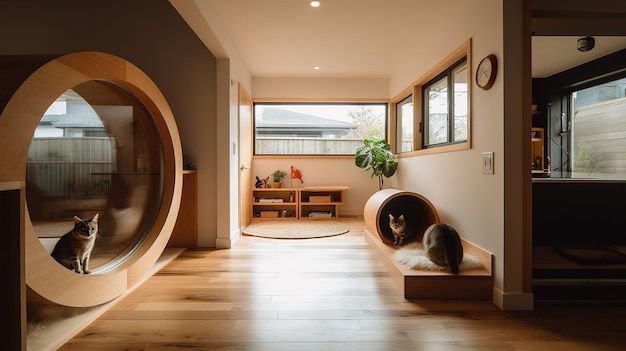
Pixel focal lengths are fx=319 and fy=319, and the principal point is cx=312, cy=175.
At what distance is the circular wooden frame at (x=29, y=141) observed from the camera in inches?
51.1

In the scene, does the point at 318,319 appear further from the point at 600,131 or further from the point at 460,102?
the point at 600,131

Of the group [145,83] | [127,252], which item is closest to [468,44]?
[145,83]

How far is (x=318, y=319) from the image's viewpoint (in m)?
1.80

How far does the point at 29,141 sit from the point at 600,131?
5.65 meters

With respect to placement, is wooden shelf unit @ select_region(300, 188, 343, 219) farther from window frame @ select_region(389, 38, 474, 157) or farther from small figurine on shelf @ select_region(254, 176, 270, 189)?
window frame @ select_region(389, 38, 474, 157)

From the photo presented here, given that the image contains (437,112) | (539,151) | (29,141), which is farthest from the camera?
(539,151)

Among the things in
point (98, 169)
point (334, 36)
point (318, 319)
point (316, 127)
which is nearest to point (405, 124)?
point (316, 127)

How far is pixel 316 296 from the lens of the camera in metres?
2.13

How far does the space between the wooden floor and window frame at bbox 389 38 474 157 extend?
1227mm

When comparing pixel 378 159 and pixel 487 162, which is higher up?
pixel 378 159

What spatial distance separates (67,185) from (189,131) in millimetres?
1709

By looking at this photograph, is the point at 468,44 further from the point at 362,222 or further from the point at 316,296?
the point at 362,222

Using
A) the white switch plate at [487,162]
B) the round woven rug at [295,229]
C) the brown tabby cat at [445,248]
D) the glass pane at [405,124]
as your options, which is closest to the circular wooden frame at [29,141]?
the round woven rug at [295,229]

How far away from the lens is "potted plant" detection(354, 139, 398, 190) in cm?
470
